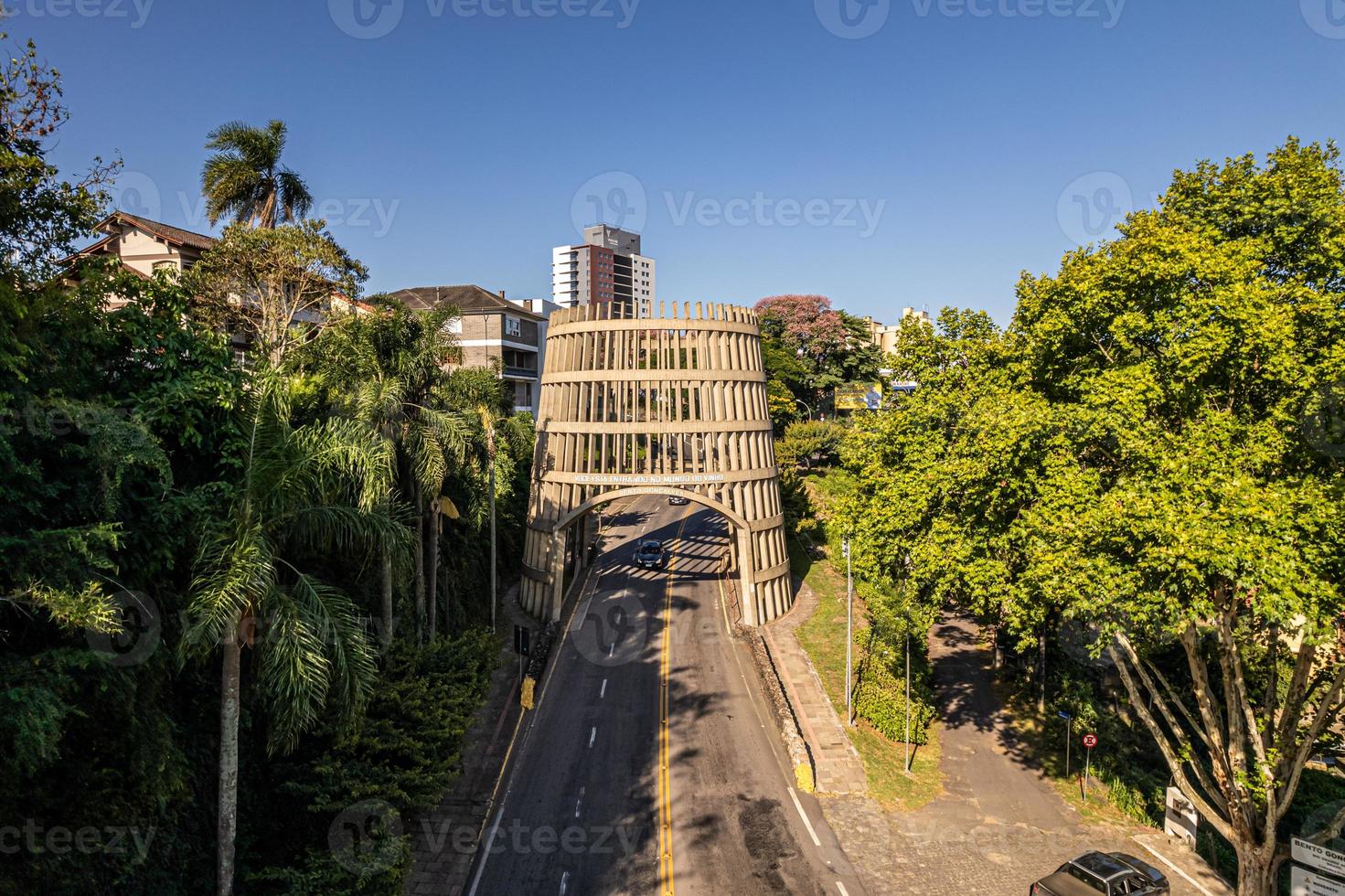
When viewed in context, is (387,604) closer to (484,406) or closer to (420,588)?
(420,588)

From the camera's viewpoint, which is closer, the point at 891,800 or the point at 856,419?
the point at 891,800

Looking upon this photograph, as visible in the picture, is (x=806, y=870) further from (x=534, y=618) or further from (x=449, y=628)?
(x=534, y=618)

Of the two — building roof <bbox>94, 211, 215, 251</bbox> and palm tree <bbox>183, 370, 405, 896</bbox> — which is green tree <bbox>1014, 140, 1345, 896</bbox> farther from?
building roof <bbox>94, 211, 215, 251</bbox>

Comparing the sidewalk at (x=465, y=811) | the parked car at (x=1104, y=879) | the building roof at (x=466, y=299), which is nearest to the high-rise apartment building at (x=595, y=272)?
the building roof at (x=466, y=299)

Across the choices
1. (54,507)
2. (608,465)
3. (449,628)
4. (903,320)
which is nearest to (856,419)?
(903,320)

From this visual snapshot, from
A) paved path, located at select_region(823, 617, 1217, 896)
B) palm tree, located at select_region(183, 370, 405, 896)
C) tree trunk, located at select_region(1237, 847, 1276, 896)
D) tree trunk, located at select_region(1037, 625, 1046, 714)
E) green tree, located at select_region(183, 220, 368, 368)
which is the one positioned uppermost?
green tree, located at select_region(183, 220, 368, 368)

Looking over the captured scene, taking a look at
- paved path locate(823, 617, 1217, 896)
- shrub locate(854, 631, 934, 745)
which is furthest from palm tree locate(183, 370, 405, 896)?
shrub locate(854, 631, 934, 745)

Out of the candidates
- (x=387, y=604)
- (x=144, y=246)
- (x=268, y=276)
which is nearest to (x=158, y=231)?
(x=144, y=246)
